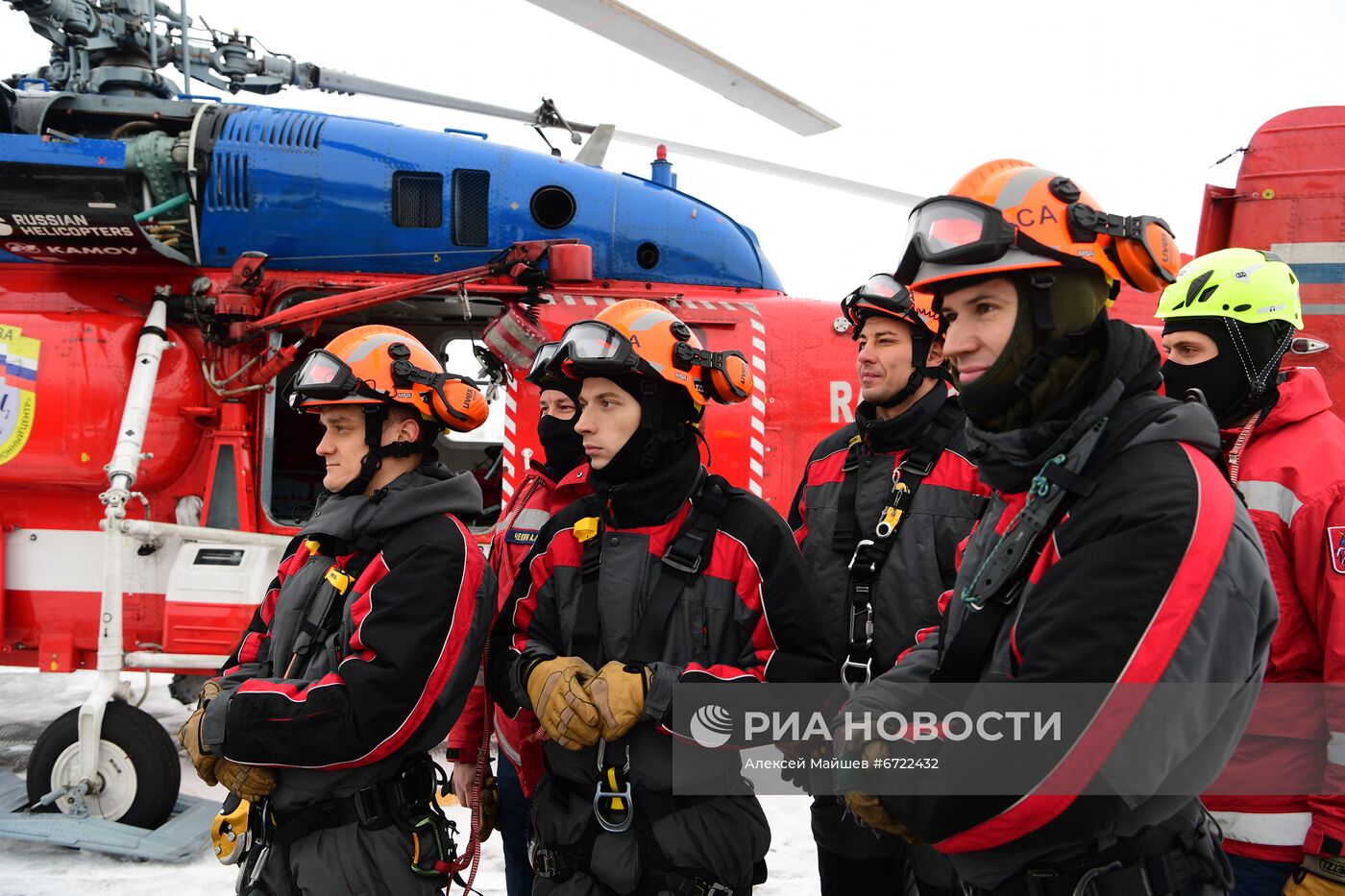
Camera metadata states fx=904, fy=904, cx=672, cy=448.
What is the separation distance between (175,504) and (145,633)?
30.1 inches

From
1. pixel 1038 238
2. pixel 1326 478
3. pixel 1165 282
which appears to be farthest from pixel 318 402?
pixel 1326 478

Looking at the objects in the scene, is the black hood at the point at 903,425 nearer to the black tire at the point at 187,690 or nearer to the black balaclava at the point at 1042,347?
the black balaclava at the point at 1042,347

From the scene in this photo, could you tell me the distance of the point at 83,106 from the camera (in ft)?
18.0

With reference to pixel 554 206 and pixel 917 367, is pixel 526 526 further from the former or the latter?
pixel 554 206

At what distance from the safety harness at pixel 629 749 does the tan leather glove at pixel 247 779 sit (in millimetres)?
713

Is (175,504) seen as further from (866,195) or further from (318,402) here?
(866,195)

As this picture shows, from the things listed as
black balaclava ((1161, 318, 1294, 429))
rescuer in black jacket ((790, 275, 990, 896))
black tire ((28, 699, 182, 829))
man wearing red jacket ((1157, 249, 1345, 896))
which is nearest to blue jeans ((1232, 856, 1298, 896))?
man wearing red jacket ((1157, 249, 1345, 896))

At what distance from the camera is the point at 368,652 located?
2.31m

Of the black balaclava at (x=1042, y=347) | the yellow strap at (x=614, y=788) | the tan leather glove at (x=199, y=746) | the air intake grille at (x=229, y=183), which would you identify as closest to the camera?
the black balaclava at (x=1042, y=347)

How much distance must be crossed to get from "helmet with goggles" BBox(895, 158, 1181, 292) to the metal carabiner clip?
4.50 ft

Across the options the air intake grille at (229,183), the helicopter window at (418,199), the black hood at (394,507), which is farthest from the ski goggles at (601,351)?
the air intake grille at (229,183)

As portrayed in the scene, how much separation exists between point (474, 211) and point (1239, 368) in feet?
14.6

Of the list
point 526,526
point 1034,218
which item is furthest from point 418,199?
point 1034,218

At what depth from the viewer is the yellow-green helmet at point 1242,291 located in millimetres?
2479
